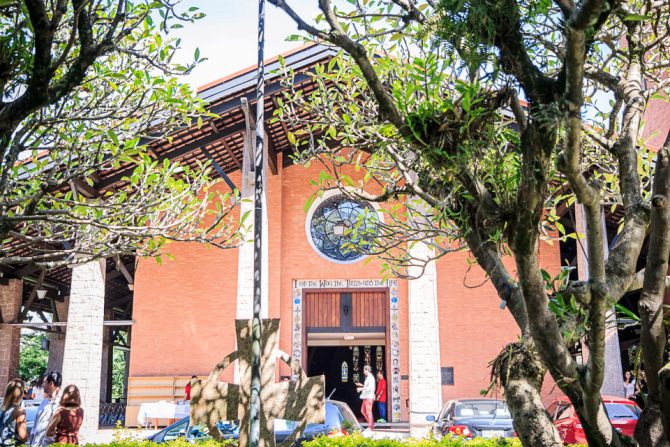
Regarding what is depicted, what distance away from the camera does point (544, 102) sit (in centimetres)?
308

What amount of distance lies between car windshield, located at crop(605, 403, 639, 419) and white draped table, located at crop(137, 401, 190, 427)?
30.3 feet

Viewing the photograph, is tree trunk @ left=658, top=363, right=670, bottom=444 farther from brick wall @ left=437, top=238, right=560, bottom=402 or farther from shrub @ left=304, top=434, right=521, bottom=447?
brick wall @ left=437, top=238, right=560, bottom=402

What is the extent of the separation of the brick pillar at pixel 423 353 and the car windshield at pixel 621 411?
4027mm

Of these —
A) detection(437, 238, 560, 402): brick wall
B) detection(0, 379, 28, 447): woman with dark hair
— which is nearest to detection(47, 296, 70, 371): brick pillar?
detection(437, 238, 560, 402): brick wall

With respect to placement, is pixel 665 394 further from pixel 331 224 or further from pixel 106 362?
pixel 106 362

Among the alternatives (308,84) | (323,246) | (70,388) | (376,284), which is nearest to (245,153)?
(308,84)

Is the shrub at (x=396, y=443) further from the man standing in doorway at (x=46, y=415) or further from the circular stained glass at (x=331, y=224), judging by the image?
the circular stained glass at (x=331, y=224)

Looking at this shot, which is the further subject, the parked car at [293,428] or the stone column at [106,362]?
the stone column at [106,362]

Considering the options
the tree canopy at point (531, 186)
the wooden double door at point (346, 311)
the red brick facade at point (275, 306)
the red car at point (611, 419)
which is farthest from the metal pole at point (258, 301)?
the wooden double door at point (346, 311)

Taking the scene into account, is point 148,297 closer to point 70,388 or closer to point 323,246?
point 323,246

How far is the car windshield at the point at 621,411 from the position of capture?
37.7ft

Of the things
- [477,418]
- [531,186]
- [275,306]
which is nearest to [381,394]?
[275,306]

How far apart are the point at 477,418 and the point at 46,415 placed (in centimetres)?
772

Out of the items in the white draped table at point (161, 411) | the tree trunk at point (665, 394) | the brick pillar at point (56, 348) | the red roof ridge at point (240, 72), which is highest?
the red roof ridge at point (240, 72)
